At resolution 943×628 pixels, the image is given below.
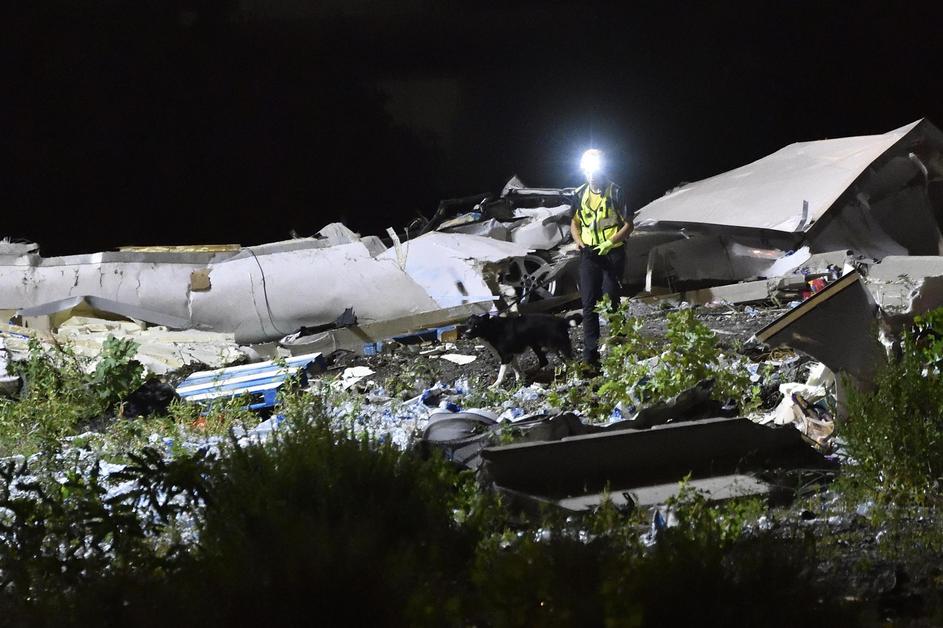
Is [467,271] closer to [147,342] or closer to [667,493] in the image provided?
[147,342]

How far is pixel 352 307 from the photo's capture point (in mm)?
11359

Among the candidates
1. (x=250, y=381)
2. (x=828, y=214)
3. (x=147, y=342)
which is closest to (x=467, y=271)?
(x=147, y=342)

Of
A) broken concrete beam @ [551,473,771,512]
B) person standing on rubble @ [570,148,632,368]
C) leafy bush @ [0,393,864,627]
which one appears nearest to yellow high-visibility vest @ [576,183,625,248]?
person standing on rubble @ [570,148,632,368]

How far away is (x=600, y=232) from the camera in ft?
26.6

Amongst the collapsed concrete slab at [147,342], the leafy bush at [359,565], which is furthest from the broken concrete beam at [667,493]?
the collapsed concrete slab at [147,342]

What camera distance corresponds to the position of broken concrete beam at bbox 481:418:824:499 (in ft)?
15.0

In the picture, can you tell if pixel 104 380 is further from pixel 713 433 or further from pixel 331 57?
pixel 331 57

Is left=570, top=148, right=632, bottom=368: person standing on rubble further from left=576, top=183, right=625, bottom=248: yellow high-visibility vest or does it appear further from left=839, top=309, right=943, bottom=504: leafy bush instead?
left=839, top=309, right=943, bottom=504: leafy bush

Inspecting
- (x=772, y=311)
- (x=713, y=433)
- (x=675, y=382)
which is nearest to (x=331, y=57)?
(x=772, y=311)

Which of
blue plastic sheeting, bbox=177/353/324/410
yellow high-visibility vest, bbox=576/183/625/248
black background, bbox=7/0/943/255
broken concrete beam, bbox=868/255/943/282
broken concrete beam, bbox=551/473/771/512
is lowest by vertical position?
broken concrete beam, bbox=551/473/771/512

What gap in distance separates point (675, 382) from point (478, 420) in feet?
4.16

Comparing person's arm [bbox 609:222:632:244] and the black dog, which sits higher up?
person's arm [bbox 609:222:632:244]

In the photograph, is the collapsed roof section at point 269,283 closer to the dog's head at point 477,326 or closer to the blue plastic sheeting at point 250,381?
the blue plastic sheeting at point 250,381

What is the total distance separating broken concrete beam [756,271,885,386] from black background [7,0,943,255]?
→ 1094 centimetres
